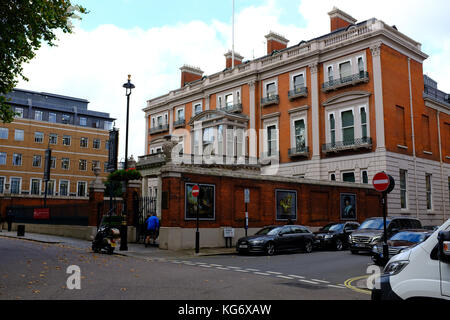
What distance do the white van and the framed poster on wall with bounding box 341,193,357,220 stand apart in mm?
25934

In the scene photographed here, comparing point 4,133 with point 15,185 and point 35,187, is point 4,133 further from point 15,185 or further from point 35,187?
point 35,187

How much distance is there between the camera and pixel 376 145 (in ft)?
104

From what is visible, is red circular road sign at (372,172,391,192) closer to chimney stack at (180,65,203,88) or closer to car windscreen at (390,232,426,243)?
car windscreen at (390,232,426,243)

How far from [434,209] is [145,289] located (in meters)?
32.2

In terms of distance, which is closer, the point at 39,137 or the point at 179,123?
the point at 179,123

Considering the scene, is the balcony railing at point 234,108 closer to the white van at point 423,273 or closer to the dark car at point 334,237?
the dark car at point 334,237

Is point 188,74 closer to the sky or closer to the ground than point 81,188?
closer to the sky

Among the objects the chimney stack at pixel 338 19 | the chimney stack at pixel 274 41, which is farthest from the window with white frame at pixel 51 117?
the chimney stack at pixel 338 19

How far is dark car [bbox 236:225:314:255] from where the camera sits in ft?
62.8

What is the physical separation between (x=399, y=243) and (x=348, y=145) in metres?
18.5

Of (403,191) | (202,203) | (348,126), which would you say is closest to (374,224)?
(202,203)

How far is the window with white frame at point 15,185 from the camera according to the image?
5951 centimetres

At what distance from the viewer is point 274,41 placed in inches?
1754

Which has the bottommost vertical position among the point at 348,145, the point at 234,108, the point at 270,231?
the point at 270,231
